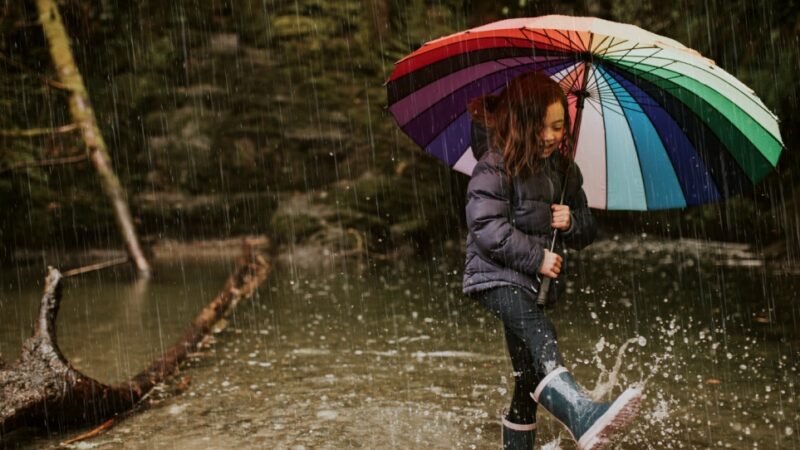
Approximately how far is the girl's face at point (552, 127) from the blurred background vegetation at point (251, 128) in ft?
36.4

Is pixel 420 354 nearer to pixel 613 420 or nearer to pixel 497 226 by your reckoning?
pixel 497 226

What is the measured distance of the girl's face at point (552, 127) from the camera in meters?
3.93

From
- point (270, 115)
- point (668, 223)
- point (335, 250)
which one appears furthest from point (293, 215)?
point (668, 223)

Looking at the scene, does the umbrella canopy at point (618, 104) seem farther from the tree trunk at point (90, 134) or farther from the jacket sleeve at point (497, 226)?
the tree trunk at point (90, 134)

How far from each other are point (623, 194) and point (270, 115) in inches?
548

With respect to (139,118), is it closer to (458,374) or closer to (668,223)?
(668,223)

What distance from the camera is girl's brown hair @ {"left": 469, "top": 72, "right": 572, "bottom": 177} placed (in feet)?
12.7

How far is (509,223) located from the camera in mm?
3885

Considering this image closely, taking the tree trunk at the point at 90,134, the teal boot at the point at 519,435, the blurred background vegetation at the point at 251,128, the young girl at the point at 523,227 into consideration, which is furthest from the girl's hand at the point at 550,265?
the blurred background vegetation at the point at 251,128

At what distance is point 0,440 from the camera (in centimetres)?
503

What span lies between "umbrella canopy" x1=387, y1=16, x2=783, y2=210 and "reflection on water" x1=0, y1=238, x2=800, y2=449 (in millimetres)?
1148

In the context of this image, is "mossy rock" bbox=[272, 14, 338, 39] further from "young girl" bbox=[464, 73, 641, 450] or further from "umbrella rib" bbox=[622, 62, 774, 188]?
"young girl" bbox=[464, 73, 641, 450]

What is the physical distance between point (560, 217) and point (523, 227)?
19 centimetres

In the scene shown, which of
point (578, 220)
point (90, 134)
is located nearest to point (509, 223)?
point (578, 220)
